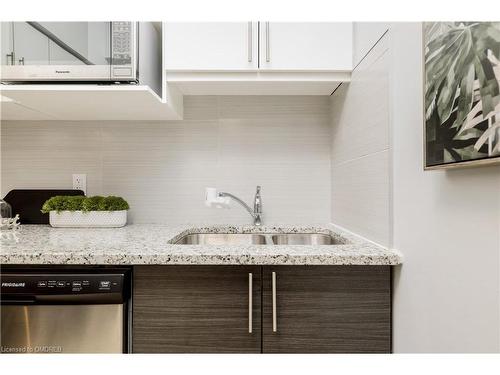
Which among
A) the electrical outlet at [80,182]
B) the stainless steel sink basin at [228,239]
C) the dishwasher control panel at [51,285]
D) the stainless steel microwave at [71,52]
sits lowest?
the dishwasher control panel at [51,285]

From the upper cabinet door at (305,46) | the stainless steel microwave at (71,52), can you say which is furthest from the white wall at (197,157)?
the stainless steel microwave at (71,52)

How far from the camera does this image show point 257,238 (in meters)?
1.62

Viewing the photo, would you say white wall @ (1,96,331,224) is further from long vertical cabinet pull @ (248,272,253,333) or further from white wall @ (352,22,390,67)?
long vertical cabinet pull @ (248,272,253,333)

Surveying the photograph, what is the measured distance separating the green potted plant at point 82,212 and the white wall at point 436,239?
1223 mm

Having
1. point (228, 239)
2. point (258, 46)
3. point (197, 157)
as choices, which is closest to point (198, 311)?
point (228, 239)

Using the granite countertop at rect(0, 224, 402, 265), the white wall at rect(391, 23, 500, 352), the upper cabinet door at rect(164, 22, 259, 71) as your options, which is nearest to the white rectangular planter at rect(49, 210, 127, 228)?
the granite countertop at rect(0, 224, 402, 265)

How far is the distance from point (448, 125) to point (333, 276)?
54cm

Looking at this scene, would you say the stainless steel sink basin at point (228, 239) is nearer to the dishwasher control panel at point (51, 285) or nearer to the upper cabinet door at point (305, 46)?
the dishwasher control panel at point (51, 285)

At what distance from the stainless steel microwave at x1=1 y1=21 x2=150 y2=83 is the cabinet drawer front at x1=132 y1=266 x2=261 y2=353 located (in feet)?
2.41

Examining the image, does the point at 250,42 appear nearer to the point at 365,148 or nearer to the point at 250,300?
the point at 365,148

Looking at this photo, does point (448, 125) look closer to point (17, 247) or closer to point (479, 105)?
point (479, 105)

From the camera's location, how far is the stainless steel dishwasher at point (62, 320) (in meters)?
1.00

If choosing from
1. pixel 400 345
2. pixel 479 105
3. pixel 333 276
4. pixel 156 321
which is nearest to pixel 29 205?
pixel 156 321

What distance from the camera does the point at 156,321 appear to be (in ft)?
3.34
